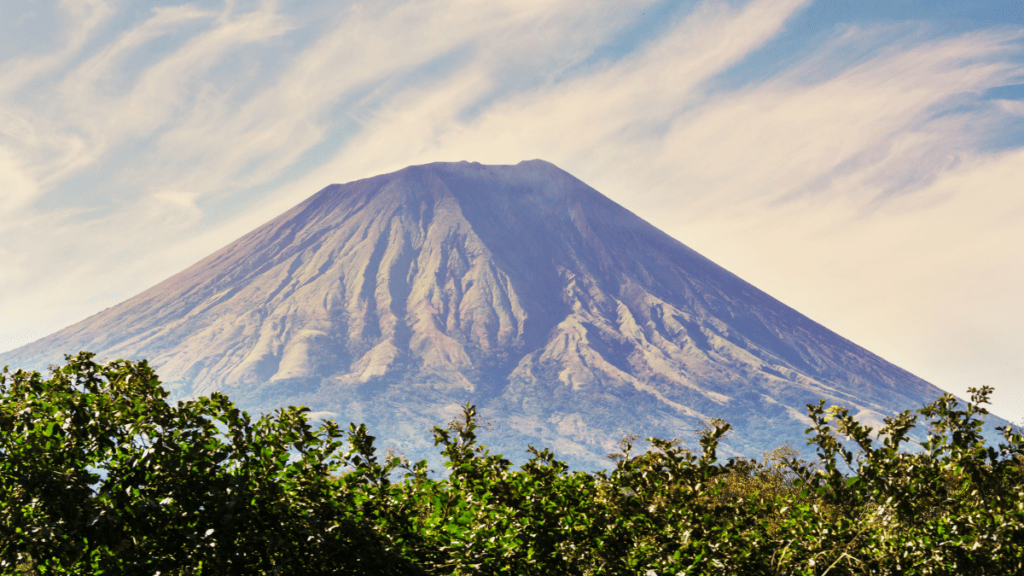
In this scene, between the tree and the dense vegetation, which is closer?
the tree

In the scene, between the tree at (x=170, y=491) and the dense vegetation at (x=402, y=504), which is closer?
the tree at (x=170, y=491)

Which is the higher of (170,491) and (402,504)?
(170,491)

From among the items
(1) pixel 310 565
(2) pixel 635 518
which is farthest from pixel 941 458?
(1) pixel 310 565

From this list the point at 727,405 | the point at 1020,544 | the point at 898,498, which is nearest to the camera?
the point at 1020,544

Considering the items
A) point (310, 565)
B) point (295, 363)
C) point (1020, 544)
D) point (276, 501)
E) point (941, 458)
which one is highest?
point (276, 501)

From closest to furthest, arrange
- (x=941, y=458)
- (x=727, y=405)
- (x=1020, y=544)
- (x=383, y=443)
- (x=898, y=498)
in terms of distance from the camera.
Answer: (x=1020, y=544)
(x=898, y=498)
(x=941, y=458)
(x=383, y=443)
(x=727, y=405)

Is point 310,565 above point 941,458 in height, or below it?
above

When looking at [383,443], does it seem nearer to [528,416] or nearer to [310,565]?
[528,416]

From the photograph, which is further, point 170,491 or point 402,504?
point 402,504
